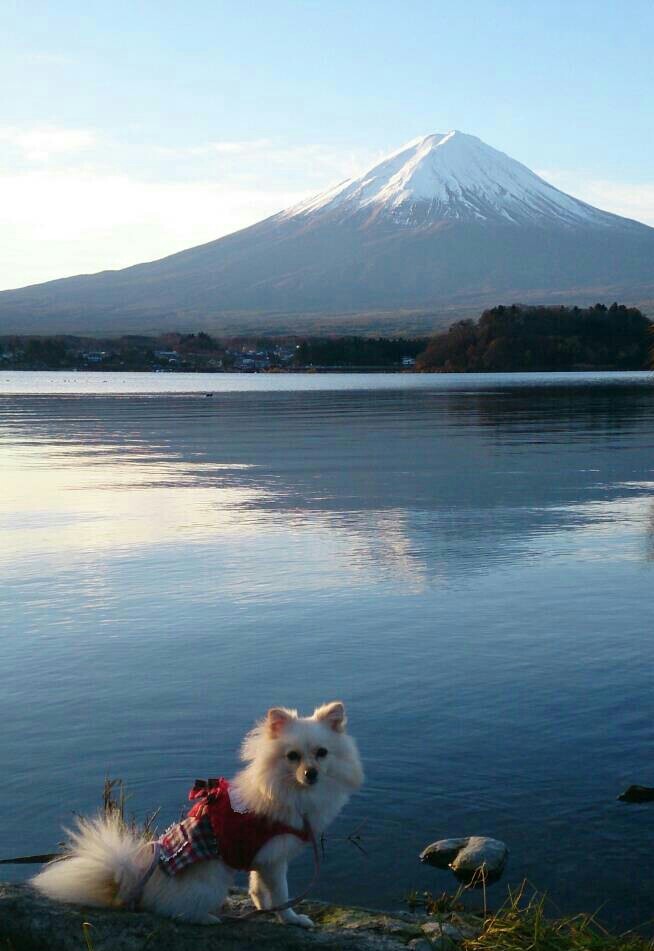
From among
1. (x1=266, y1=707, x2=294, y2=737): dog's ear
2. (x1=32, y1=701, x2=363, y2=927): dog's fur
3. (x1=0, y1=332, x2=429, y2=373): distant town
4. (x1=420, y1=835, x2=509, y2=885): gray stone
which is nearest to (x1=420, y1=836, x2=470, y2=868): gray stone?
(x1=420, y1=835, x2=509, y2=885): gray stone

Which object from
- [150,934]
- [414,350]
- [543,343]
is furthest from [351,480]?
[414,350]

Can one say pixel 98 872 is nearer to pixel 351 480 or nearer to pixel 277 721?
pixel 277 721

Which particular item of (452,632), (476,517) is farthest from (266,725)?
(476,517)

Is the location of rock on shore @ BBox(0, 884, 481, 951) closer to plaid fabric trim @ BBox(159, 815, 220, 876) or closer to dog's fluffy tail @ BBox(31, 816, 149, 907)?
dog's fluffy tail @ BBox(31, 816, 149, 907)

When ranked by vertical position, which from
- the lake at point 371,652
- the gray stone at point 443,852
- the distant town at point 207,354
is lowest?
the gray stone at point 443,852

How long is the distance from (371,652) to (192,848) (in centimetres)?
501

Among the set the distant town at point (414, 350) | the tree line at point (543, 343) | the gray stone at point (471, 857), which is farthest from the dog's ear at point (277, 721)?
the tree line at point (543, 343)

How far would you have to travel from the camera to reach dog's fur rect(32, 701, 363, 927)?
15.0 feet

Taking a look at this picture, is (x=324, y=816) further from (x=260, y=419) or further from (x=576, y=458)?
(x=260, y=419)

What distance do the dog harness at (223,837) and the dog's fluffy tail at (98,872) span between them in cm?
13

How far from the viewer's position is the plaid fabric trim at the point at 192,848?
15.2ft

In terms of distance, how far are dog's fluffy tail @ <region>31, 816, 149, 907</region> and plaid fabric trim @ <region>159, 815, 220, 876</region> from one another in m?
0.12

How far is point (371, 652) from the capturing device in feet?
31.4

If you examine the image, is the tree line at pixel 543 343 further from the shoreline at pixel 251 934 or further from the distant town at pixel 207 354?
the shoreline at pixel 251 934
